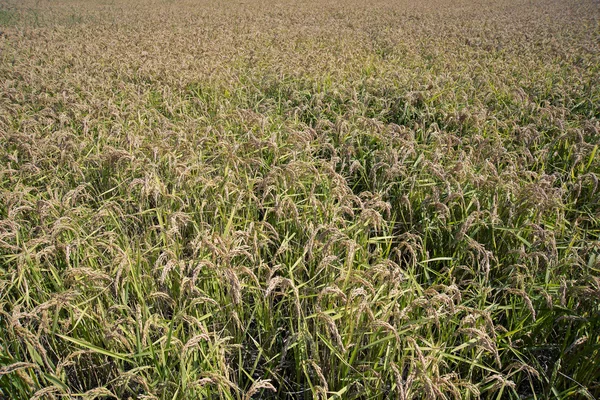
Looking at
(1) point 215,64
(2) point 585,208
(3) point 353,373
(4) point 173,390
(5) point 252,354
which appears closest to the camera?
(4) point 173,390

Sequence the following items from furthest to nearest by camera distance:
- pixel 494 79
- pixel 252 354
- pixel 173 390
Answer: pixel 494 79 → pixel 252 354 → pixel 173 390

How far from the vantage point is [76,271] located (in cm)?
195

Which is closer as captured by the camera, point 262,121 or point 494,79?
point 262,121

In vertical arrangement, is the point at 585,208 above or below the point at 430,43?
below

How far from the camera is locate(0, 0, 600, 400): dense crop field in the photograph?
200 centimetres

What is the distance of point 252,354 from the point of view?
8.20ft

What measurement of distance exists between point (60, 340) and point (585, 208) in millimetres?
4035

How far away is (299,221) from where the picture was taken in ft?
9.23

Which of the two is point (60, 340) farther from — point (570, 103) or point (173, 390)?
point (570, 103)

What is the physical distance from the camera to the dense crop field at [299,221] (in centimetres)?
200

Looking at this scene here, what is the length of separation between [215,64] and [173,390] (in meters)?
6.55

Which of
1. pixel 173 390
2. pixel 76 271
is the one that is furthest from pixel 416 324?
pixel 76 271

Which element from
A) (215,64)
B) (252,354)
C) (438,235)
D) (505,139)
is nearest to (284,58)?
(215,64)

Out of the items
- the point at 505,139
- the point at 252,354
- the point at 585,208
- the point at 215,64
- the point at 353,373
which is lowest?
the point at 252,354
